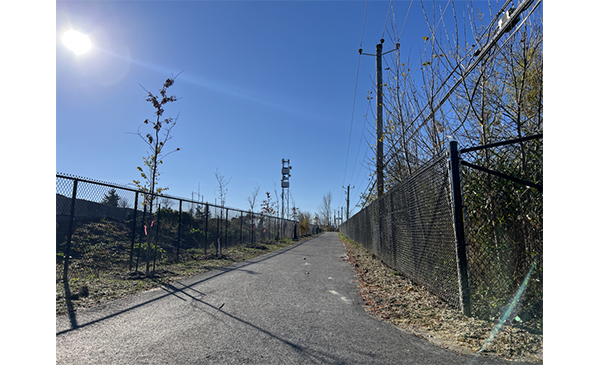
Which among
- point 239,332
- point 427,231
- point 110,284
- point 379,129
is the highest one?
point 379,129

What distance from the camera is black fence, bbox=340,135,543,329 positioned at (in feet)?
11.6

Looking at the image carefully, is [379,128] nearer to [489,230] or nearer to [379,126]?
[379,126]

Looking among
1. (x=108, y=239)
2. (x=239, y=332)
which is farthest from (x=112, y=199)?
(x=239, y=332)

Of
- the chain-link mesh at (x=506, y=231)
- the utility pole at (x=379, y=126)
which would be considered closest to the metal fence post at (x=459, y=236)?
the chain-link mesh at (x=506, y=231)

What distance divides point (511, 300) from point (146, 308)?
15.7 feet

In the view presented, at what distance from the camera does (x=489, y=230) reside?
411 centimetres

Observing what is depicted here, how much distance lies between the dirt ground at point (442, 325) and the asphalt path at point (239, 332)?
0.16 meters

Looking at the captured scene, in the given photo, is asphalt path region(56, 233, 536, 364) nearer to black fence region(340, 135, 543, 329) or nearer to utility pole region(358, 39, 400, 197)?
black fence region(340, 135, 543, 329)

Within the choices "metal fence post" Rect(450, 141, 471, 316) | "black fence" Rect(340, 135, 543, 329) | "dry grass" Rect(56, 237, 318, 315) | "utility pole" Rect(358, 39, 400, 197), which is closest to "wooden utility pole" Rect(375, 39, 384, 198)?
"utility pole" Rect(358, 39, 400, 197)

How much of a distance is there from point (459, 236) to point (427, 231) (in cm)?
126

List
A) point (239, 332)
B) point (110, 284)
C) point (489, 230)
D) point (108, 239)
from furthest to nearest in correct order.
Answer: point (108, 239) < point (110, 284) < point (489, 230) < point (239, 332)

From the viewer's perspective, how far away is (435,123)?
617 cm

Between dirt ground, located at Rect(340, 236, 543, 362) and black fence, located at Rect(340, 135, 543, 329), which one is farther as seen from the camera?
black fence, located at Rect(340, 135, 543, 329)

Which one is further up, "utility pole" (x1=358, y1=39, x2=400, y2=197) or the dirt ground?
"utility pole" (x1=358, y1=39, x2=400, y2=197)
